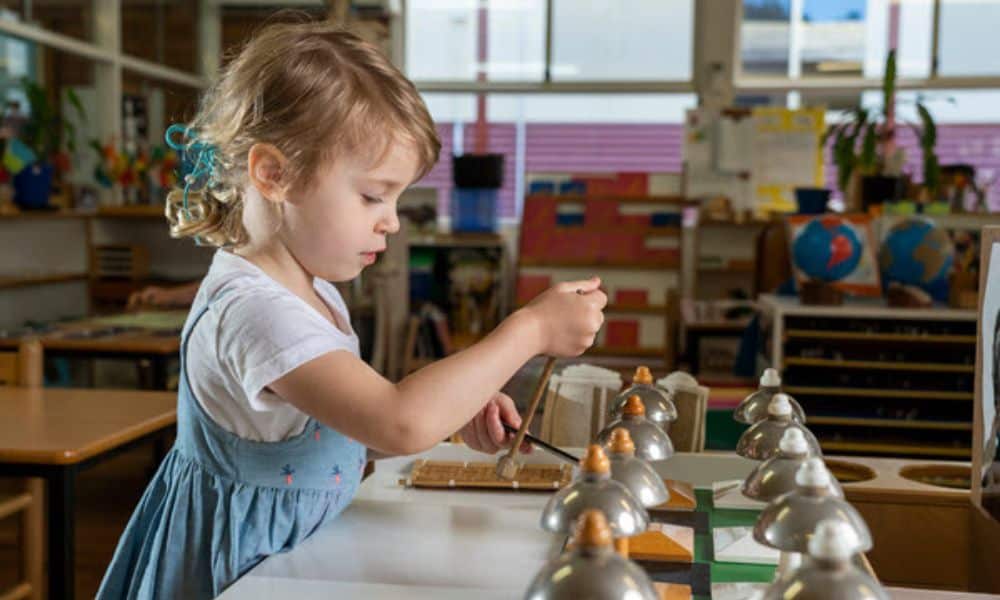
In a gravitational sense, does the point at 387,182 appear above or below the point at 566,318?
above

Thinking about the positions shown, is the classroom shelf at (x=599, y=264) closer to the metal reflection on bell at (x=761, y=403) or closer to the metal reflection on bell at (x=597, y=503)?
the metal reflection on bell at (x=761, y=403)

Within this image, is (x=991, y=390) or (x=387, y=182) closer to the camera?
(x=387, y=182)

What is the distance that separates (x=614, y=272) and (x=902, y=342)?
3061mm

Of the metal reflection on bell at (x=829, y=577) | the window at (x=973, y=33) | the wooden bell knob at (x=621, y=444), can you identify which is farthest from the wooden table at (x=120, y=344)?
the window at (x=973, y=33)

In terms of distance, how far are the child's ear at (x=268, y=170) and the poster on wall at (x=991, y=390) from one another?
0.97m

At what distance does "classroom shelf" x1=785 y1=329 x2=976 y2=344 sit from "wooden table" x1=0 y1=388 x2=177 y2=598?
6.85 ft

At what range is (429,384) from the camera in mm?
1145

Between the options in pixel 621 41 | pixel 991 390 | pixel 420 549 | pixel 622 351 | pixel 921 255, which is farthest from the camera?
pixel 621 41

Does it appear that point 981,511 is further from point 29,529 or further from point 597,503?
point 29,529

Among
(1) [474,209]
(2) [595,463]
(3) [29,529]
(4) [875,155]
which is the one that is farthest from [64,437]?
(1) [474,209]

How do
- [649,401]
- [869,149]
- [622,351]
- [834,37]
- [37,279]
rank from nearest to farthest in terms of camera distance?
[649,401] < [869,149] < [37,279] < [622,351] < [834,37]

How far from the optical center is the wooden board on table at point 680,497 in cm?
138

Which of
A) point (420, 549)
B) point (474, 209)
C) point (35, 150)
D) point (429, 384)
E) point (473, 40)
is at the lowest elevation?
point (420, 549)

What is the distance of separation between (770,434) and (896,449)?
8.67 ft
